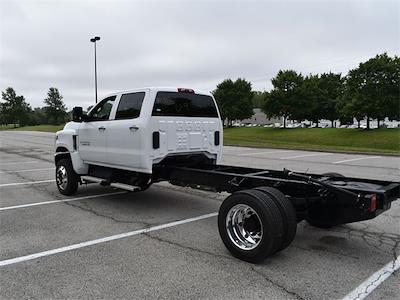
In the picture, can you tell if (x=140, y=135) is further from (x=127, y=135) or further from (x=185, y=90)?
(x=185, y=90)

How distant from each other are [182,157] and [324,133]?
121 feet

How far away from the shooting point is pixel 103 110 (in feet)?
24.8

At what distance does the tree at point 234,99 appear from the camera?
55.7 metres

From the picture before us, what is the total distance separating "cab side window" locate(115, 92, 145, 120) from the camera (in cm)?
666

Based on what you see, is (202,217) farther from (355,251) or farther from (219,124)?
(355,251)

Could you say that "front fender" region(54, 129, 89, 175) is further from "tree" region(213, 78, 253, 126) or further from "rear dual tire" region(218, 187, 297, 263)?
"tree" region(213, 78, 253, 126)

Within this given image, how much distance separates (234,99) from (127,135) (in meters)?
50.5

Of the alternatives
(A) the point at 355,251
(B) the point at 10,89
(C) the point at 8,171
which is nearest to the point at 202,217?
(A) the point at 355,251

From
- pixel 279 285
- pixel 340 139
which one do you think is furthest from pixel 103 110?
pixel 340 139

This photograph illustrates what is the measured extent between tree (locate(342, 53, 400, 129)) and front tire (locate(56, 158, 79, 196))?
1313 inches

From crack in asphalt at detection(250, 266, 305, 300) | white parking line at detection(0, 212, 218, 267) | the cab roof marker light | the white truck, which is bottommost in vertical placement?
crack in asphalt at detection(250, 266, 305, 300)

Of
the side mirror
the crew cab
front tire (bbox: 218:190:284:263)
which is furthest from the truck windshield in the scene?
front tire (bbox: 218:190:284:263)

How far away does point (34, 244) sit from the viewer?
525cm

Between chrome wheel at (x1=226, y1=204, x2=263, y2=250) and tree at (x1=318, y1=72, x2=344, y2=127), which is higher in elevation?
tree at (x1=318, y1=72, x2=344, y2=127)
